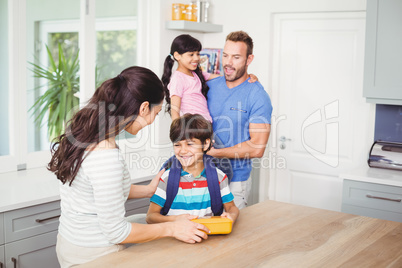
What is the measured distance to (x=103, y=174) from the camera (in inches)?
60.3

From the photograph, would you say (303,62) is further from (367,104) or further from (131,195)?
(131,195)

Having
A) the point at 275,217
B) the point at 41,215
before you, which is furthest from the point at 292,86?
the point at 41,215

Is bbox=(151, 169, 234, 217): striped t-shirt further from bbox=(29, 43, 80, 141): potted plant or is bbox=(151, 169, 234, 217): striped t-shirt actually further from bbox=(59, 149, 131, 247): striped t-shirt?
bbox=(29, 43, 80, 141): potted plant

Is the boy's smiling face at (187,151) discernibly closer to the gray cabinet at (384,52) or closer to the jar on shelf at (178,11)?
the gray cabinet at (384,52)

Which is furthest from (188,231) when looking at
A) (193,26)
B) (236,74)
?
(193,26)

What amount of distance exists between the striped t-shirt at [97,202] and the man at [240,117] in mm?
900

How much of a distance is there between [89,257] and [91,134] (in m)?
0.45

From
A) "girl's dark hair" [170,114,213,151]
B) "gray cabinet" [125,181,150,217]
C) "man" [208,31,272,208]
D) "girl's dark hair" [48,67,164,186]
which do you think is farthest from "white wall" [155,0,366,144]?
"girl's dark hair" [48,67,164,186]

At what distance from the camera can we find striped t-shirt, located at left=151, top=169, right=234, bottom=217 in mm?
2025

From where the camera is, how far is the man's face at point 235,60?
251 centimetres

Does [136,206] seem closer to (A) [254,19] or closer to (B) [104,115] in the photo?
(B) [104,115]

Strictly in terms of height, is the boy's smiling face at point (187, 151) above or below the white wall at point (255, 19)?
below

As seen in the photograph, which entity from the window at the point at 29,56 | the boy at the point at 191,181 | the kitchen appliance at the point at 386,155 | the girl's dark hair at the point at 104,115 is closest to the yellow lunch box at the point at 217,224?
the boy at the point at 191,181

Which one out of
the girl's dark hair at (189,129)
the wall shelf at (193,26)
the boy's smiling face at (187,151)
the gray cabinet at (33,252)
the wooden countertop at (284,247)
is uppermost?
the wall shelf at (193,26)
